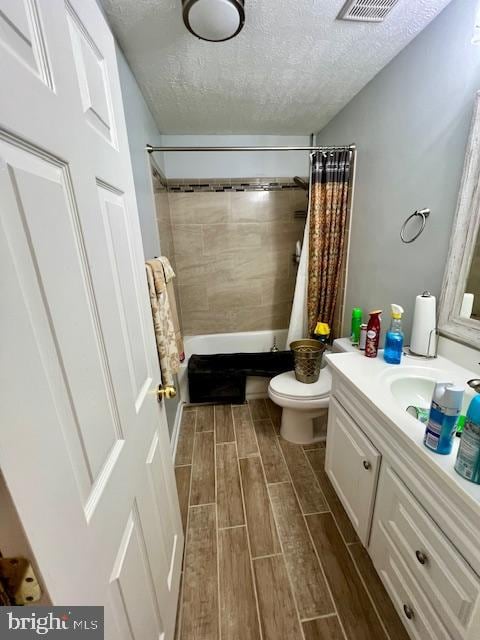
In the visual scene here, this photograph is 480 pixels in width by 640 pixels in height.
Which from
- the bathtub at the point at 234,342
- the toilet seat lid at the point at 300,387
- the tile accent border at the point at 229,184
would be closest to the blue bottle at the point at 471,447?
the toilet seat lid at the point at 300,387

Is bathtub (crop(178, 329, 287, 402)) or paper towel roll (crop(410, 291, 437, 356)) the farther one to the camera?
bathtub (crop(178, 329, 287, 402))

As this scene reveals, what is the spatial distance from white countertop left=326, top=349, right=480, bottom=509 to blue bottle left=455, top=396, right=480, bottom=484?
0.07 ft

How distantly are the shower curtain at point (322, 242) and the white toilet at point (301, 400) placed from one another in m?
0.48

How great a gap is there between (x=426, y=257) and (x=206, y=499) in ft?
5.84

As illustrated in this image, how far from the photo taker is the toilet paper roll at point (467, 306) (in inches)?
44.6

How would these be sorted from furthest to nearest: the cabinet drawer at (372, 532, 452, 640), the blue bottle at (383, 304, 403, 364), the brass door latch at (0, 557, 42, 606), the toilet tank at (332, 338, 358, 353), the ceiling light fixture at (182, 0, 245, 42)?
1. the toilet tank at (332, 338, 358, 353)
2. the blue bottle at (383, 304, 403, 364)
3. the ceiling light fixture at (182, 0, 245, 42)
4. the cabinet drawer at (372, 532, 452, 640)
5. the brass door latch at (0, 557, 42, 606)

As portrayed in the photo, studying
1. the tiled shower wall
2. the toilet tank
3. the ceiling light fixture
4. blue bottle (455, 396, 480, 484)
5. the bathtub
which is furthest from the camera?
the bathtub

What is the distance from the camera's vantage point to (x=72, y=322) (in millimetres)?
468

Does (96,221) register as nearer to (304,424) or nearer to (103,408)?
(103,408)

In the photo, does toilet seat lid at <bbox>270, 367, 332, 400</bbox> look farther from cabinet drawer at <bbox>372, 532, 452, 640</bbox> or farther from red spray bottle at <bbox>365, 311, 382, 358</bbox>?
cabinet drawer at <bbox>372, 532, 452, 640</bbox>

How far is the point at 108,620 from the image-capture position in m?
0.52

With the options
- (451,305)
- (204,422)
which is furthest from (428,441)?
(204,422)

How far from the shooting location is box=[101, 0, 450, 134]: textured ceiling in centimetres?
109

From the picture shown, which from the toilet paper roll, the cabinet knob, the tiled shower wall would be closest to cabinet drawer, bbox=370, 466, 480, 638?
the cabinet knob
